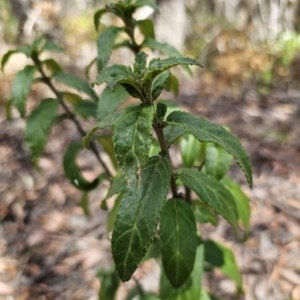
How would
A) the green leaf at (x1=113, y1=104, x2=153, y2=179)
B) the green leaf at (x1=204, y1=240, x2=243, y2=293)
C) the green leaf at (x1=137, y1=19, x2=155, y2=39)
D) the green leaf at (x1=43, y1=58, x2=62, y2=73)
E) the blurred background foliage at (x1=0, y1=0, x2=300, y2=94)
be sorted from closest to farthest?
the green leaf at (x1=113, y1=104, x2=153, y2=179), the green leaf at (x1=137, y1=19, x2=155, y2=39), the green leaf at (x1=43, y1=58, x2=62, y2=73), the green leaf at (x1=204, y1=240, x2=243, y2=293), the blurred background foliage at (x1=0, y1=0, x2=300, y2=94)

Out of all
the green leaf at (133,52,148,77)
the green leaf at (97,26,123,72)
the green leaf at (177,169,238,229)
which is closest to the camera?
the green leaf at (133,52,148,77)

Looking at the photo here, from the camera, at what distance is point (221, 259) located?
149 cm

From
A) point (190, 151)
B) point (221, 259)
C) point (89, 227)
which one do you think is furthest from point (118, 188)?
point (89, 227)

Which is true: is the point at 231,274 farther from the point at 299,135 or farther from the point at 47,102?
the point at 299,135

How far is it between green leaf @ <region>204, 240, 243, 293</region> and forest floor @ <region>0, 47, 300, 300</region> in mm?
450

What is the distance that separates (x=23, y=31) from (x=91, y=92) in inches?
192

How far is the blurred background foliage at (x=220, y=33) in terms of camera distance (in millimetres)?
4078

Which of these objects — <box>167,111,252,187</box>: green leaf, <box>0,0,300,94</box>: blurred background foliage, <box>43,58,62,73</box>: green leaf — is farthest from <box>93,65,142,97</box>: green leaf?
<box>0,0,300,94</box>: blurred background foliage

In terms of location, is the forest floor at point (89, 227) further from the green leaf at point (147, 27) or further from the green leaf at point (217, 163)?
the green leaf at point (147, 27)

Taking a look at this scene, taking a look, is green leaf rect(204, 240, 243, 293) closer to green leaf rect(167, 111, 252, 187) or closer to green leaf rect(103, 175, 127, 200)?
green leaf rect(103, 175, 127, 200)

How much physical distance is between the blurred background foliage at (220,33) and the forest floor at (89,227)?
1082mm

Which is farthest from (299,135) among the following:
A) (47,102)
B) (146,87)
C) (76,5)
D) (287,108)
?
(76,5)

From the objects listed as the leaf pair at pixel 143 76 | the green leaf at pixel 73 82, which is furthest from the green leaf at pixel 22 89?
the leaf pair at pixel 143 76

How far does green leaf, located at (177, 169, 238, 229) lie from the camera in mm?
927
